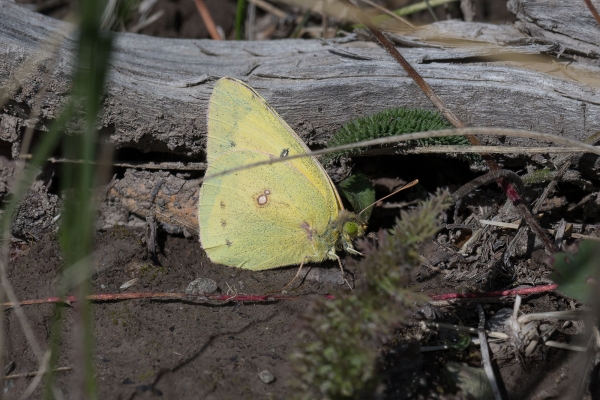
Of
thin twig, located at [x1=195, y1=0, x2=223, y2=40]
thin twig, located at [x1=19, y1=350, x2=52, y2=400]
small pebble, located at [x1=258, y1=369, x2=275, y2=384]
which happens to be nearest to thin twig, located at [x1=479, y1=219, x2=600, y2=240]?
small pebble, located at [x1=258, y1=369, x2=275, y2=384]

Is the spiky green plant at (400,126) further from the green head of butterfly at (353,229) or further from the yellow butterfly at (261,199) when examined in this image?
the green head of butterfly at (353,229)

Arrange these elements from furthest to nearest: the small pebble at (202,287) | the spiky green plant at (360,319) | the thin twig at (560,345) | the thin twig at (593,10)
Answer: the small pebble at (202,287) < the thin twig at (593,10) < the thin twig at (560,345) < the spiky green plant at (360,319)

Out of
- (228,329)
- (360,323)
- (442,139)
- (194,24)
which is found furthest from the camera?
(194,24)

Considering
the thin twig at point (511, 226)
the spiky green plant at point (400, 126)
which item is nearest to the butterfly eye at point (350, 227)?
the spiky green plant at point (400, 126)

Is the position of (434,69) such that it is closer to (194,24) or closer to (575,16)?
(575,16)

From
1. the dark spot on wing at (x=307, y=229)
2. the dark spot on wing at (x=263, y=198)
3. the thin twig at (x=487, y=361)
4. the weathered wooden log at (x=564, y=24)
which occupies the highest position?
the weathered wooden log at (x=564, y=24)

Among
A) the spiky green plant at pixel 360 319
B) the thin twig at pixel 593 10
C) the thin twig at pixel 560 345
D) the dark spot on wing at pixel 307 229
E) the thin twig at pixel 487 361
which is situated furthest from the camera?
the dark spot on wing at pixel 307 229

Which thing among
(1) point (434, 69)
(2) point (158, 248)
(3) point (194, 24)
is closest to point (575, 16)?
(1) point (434, 69)

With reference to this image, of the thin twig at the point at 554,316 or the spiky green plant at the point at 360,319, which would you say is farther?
the thin twig at the point at 554,316
